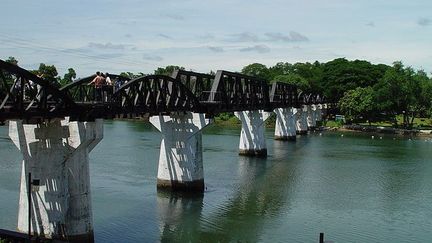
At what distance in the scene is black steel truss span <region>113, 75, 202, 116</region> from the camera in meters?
35.5

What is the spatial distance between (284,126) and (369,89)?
137 feet

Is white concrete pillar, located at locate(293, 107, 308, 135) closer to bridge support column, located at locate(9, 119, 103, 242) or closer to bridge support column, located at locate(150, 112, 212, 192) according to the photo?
bridge support column, located at locate(150, 112, 212, 192)

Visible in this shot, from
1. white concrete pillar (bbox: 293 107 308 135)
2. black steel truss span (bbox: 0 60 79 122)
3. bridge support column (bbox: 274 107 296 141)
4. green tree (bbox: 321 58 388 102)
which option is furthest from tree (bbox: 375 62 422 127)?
black steel truss span (bbox: 0 60 79 122)

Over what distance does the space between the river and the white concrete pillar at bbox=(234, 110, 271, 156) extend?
1.95 metres

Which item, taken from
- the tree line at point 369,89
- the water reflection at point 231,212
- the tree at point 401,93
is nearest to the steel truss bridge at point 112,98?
the water reflection at point 231,212

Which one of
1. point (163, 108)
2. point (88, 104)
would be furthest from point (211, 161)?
point (88, 104)

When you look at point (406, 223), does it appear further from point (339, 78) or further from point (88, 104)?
point (339, 78)

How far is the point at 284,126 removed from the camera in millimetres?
101000

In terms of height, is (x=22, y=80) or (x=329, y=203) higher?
(x=22, y=80)

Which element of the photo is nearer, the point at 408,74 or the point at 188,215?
the point at 188,215

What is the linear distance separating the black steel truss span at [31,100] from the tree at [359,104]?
359 ft

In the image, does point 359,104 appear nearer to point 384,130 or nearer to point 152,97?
point 384,130

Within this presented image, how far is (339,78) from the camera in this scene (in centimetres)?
15275

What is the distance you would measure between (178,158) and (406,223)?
17.9 meters
